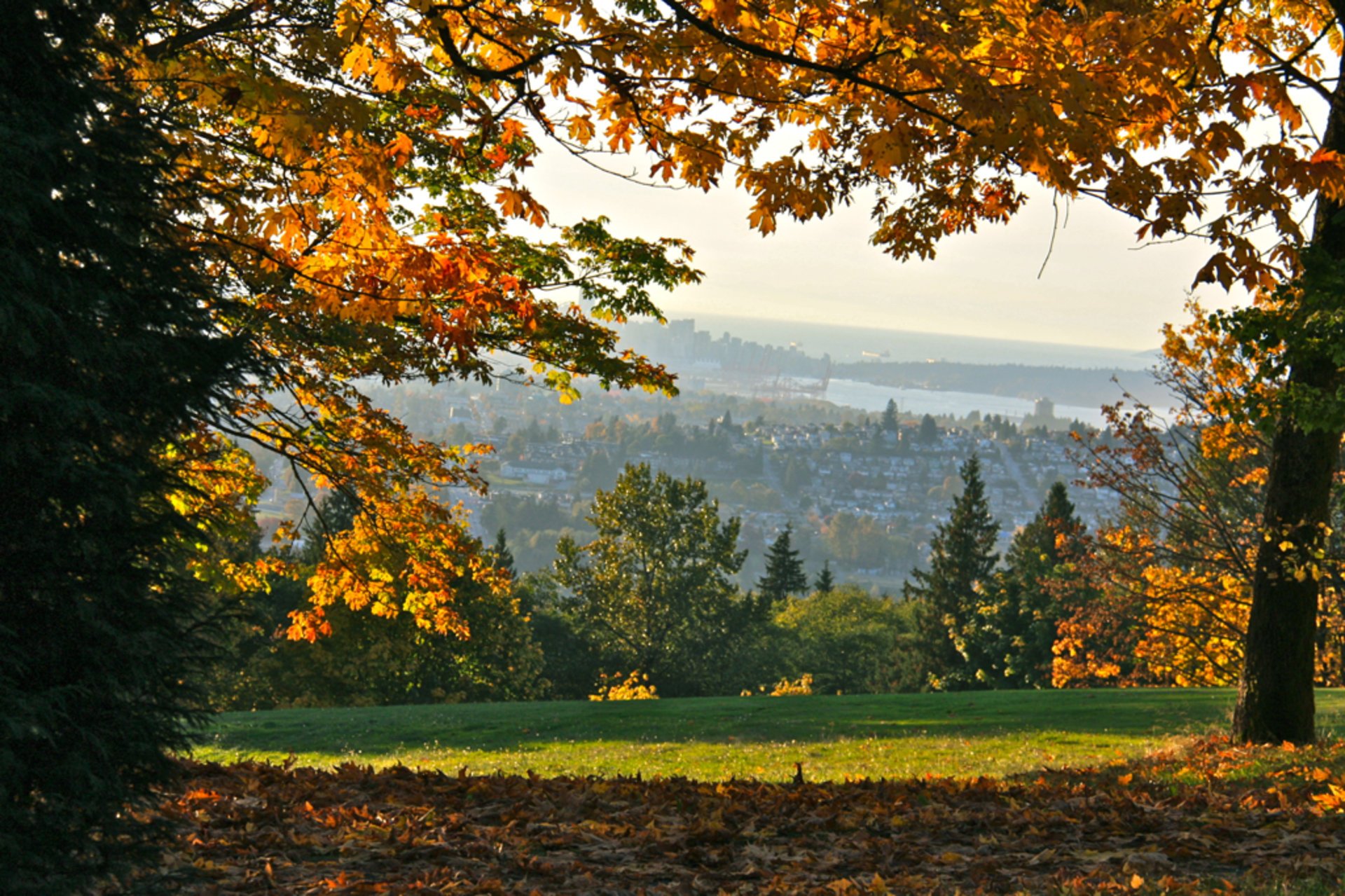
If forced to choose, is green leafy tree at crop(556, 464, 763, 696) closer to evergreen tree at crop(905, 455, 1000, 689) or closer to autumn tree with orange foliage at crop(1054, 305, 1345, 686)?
evergreen tree at crop(905, 455, 1000, 689)

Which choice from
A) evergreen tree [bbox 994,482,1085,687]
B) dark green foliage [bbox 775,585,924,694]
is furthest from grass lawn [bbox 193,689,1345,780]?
dark green foliage [bbox 775,585,924,694]

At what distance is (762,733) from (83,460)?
12.2 metres

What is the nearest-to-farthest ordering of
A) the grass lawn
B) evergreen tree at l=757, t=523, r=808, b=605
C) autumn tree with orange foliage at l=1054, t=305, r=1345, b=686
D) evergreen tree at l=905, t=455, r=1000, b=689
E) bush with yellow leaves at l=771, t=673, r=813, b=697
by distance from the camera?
the grass lawn
autumn tree with orange foliage at l=1054, t=305, r=1345, b=686
bush with yellow leaves at l=771, t=673, r=813, b=697
evergreen tree at l=905, t=455, r=1000, b=689
evergreen tree at l=757, t=523, r=808, b=605

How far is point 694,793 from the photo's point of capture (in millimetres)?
7254

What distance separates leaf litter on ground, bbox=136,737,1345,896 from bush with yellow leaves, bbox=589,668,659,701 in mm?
32611

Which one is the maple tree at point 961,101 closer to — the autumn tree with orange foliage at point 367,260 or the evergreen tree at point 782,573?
the autumn tree with orange foliage at point 367,260

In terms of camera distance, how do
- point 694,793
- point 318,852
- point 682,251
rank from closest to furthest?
point 318,852 → point 694,793 → point 682,251

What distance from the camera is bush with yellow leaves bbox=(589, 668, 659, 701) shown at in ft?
138

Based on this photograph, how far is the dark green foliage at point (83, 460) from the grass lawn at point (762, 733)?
7.14 meters

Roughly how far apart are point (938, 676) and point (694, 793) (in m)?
49.2

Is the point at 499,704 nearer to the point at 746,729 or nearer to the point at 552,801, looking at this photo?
the point at 746,729

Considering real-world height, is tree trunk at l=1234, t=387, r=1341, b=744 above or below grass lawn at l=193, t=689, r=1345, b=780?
above

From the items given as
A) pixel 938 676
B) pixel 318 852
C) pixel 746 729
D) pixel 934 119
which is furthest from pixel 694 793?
pixel 938 676

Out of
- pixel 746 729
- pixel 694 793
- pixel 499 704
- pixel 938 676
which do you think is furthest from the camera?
pixel 938 676
